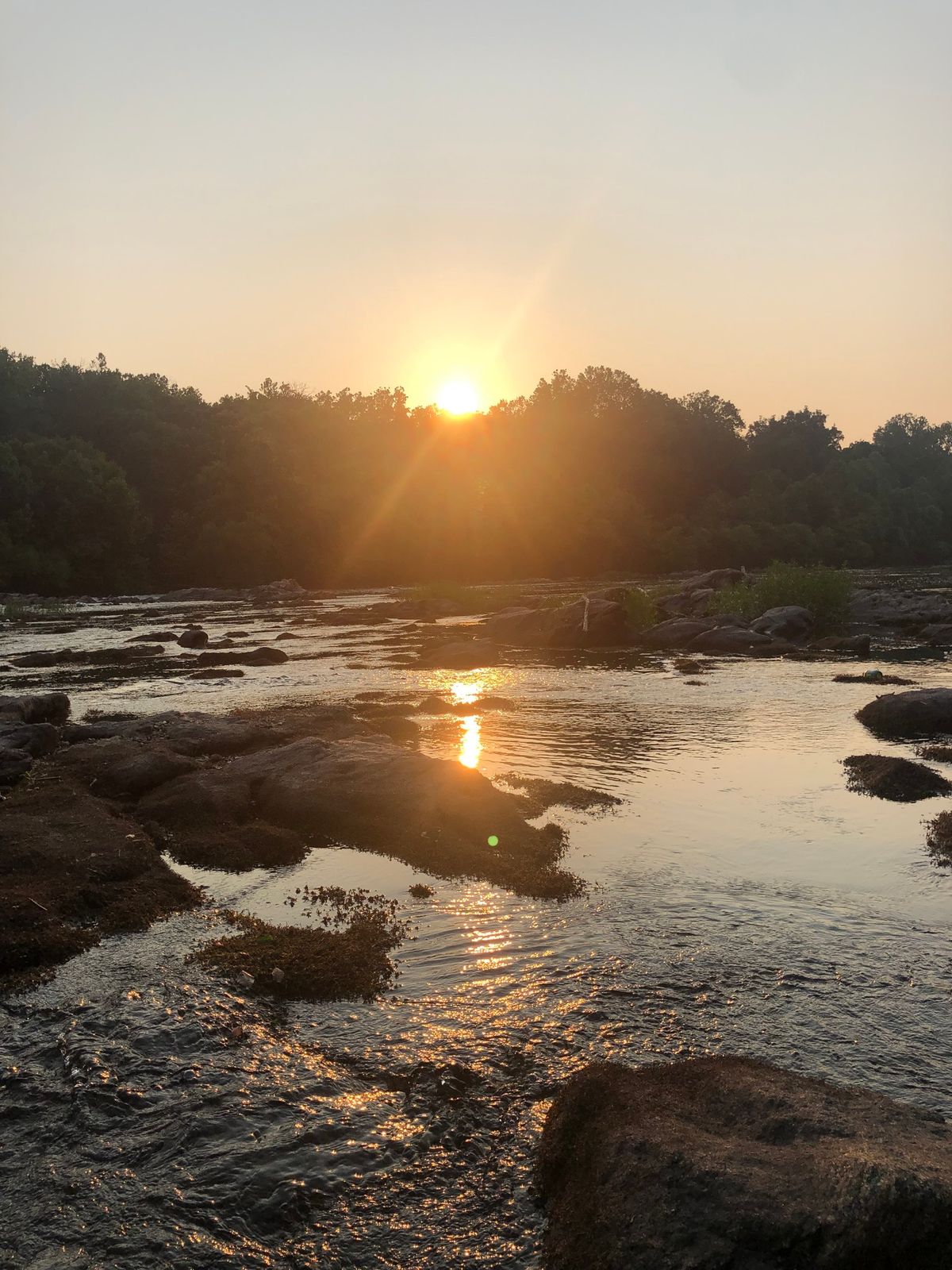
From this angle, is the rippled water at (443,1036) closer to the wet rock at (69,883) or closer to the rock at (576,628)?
the wet rock at (69,883)

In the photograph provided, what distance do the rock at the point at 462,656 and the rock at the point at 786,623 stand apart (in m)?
11.5

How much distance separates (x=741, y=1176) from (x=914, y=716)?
1690 centimetres

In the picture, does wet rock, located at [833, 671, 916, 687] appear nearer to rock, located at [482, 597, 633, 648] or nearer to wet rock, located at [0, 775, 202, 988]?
rock, located at [482, 597, 633, 648]

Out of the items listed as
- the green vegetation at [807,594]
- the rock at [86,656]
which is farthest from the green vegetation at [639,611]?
the rock at [86,656]

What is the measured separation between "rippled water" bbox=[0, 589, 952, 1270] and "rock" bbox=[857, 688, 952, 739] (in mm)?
6312

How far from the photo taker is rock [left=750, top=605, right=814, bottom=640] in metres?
38.8

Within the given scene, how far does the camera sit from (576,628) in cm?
3950

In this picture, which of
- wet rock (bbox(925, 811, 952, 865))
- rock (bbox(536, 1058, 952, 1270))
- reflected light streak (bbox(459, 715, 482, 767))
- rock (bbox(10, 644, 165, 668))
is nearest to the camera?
rock (bbox(536, 1058, 952, 1270))

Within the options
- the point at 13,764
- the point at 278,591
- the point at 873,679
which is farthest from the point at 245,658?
the point at 278,591

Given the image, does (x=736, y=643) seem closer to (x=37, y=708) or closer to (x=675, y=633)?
(x=675, y=633)

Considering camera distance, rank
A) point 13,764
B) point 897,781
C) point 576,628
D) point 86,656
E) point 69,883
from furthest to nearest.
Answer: point 576,628 < point 86,656 < point 897,781 < point 13,764 < point 69,883

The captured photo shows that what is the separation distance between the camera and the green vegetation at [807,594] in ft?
139

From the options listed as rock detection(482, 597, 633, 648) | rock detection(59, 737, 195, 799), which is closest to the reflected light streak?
rock detection(59, 737, 195, 799)

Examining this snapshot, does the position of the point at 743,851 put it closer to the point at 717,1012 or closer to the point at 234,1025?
the point at 717,1012
